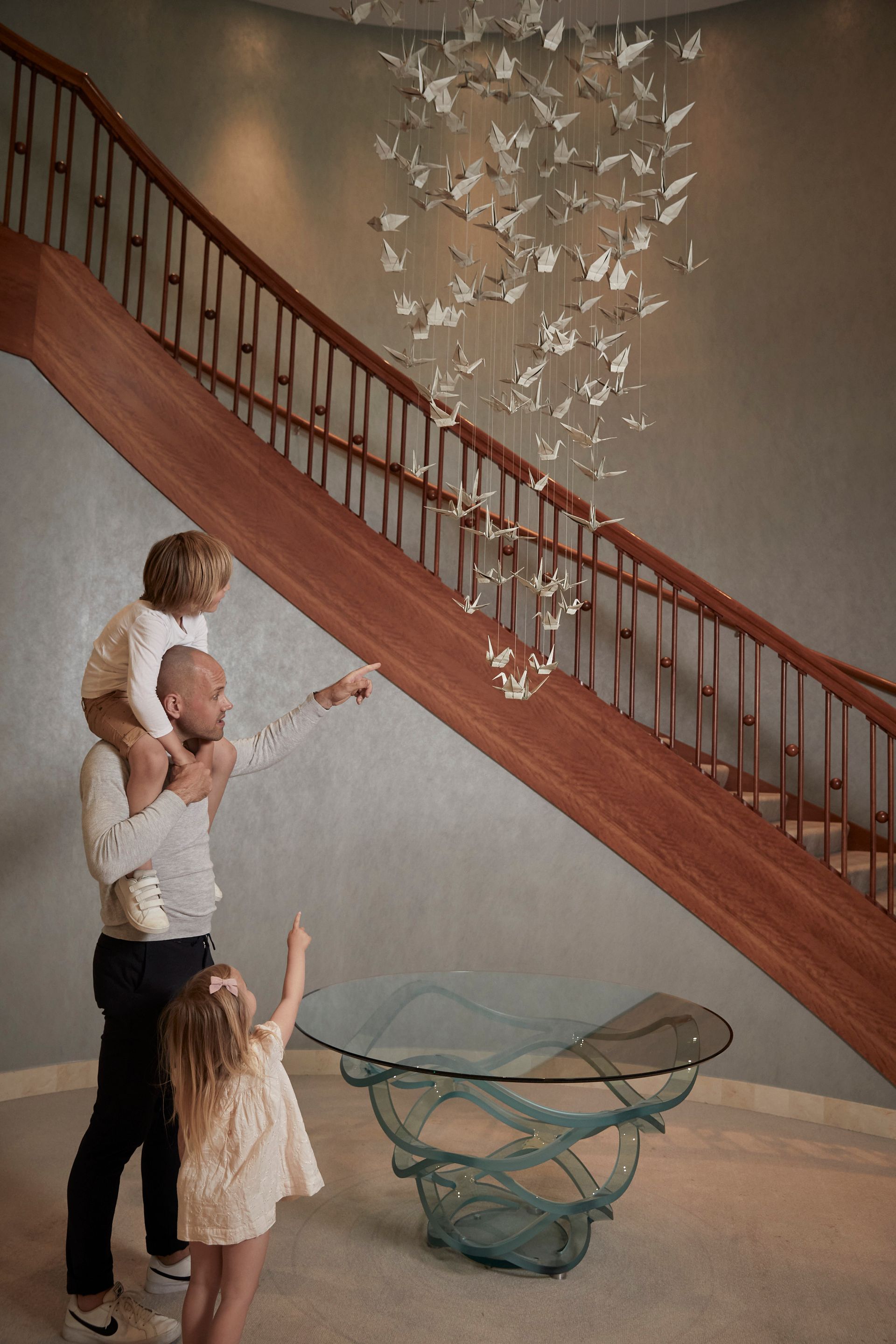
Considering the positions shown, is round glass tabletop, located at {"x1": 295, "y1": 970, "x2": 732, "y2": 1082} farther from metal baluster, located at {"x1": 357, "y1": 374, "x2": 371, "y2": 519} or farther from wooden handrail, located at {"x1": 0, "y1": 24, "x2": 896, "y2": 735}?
metal baluster, located at {"x1": 357, "y1": 374, "x2": 371, "y2": 519}

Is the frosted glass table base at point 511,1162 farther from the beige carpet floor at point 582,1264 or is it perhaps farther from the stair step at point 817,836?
the stair step at point 817,836

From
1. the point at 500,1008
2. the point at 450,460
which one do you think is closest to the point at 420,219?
the point at 450,460

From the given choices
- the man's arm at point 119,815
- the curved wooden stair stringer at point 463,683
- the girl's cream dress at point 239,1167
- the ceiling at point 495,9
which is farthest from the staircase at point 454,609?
the ceiling at point 495,9

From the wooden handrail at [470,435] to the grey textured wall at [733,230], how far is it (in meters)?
1.53

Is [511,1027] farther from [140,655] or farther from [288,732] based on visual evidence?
[140,655]

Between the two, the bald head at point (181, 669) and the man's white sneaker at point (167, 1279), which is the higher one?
the bald head at point (181, 669)

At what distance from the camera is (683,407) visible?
20.6ft

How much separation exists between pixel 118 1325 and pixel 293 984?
983 millimetres

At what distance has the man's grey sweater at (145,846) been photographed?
7.77ft

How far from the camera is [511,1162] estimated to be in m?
2.81

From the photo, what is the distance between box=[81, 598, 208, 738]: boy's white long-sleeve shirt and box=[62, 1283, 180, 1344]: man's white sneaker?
1.40m

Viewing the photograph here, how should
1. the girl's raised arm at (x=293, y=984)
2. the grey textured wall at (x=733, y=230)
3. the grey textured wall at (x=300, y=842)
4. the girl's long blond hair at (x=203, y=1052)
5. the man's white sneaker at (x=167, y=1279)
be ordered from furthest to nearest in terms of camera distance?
the grey textured wall at (x=733, y=230)
the grey textured wall at (x=300, y=842)
the man's white sneaker at (x=167, y=1279)
the girl's raised arm at (x=293, y=984)
the girl's long blond hair at (x=203, y=1052)

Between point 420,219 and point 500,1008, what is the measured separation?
5.11 meters

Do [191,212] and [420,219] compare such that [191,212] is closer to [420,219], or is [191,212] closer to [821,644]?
[420,219]
